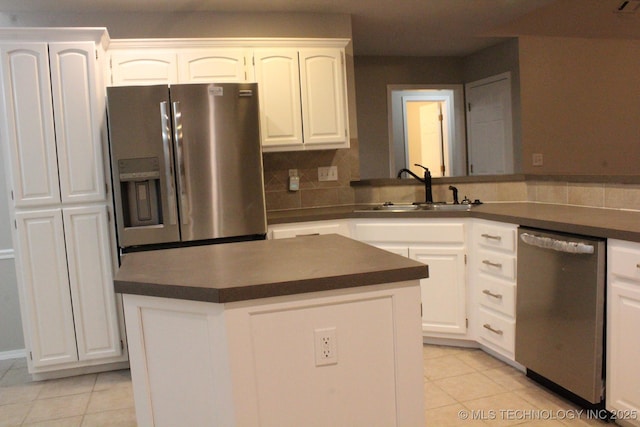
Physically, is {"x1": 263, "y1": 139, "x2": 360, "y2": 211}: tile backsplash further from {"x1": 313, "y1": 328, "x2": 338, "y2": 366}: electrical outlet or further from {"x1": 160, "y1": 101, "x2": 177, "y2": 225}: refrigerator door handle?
{"x1": 313, "y1": 328, "x2": 338, "y2": 366}: electrical outlet

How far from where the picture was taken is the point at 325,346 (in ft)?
4.78

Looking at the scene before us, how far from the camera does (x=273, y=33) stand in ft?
12.3

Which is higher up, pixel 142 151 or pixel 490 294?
pixel 142 151

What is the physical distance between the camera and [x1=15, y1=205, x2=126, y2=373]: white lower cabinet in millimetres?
3029

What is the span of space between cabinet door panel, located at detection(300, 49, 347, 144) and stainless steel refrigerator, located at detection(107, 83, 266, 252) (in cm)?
54

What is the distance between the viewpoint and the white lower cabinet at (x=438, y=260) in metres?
3.12

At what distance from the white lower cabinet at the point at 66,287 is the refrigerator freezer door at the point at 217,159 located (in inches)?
23.2

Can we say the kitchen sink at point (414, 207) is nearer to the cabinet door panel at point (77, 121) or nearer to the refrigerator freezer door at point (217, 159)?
the refrigerator freezer door at point (217, 159)

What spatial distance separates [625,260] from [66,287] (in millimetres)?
2967

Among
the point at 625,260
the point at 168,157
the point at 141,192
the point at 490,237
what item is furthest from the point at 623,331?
the point at 141,192

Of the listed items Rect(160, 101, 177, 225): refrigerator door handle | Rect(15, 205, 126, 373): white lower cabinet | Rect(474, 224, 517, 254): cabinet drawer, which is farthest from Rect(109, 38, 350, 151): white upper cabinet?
Rect(474, 224, 517, 254): cabinet drawer

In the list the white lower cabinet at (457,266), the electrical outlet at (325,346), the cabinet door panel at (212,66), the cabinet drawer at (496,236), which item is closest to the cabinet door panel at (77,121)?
the cabinet door panel at (212,66)

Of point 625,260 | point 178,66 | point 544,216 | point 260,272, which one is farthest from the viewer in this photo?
point 178,66

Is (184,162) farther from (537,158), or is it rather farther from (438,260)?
(537,158)
